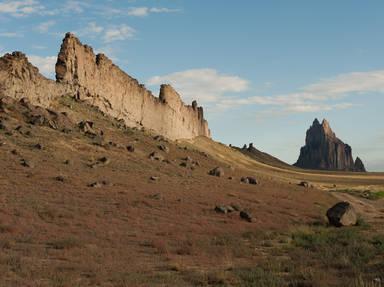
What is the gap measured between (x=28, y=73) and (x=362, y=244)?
40538mm

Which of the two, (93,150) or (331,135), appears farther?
(331,135)

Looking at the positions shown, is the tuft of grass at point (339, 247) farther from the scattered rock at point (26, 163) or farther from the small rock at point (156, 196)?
the scattered rock at point (26, 163)

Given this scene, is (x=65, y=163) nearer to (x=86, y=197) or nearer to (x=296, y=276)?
Answer: (x=86, y=197)

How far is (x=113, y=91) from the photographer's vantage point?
231 ft

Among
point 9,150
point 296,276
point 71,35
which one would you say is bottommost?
point 296,276

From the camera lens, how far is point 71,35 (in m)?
60.8

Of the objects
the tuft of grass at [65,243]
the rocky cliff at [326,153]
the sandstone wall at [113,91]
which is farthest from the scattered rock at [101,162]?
the rocky cliff at [326,153]

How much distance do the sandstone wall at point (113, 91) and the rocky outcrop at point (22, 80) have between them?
21.0 feet

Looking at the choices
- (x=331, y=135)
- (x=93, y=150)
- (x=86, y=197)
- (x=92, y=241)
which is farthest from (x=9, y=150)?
(x=331, y=135)

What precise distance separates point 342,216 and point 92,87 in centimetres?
4408

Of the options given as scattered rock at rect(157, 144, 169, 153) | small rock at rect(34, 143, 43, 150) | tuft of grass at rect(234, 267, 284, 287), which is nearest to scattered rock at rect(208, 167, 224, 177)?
scattered rock at rect(157, 144, 169, 153)

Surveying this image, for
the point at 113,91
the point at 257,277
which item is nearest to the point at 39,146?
the point at 113,91

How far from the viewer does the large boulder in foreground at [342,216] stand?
28125 mm

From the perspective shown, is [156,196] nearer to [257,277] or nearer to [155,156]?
[257,277]
